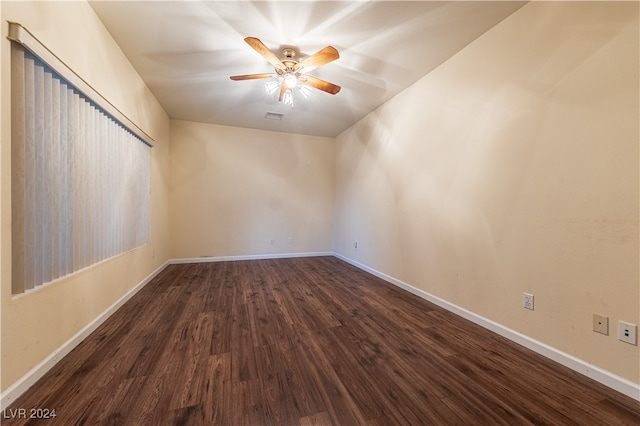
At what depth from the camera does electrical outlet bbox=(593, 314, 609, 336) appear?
141 cm

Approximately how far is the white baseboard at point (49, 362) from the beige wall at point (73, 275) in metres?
0.03

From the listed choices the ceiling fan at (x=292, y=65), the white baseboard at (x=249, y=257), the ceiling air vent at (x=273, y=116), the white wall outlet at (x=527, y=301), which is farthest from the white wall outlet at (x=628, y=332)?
the ceiling air vent at (x=273, y=116)

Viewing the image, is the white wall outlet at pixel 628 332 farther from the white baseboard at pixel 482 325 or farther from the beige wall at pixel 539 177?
the white baseboard at pixel 482 325

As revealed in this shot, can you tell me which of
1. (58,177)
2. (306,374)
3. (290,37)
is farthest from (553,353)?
(58,177)

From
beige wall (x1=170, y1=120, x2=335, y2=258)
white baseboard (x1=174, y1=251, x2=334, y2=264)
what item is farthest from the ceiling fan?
white baseboard (x1=174, y1=251, x2=334, y2=264)

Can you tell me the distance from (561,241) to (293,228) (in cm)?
400

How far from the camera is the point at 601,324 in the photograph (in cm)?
143

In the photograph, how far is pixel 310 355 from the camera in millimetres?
1651

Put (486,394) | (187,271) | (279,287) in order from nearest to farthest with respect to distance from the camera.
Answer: (486,394), (279,287), (187,271)

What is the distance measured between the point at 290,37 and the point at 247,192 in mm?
3007

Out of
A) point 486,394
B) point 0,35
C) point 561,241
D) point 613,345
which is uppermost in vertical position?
point 0,35

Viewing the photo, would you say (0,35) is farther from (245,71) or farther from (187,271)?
(187,271)

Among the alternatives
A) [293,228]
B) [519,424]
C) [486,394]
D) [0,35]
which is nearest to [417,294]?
[486,394]

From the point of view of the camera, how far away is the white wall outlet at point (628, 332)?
1309mm
